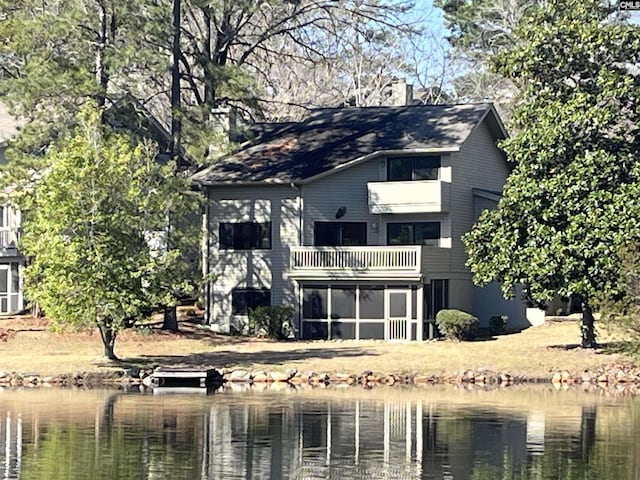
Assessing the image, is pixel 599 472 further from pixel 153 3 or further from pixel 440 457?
pixel 153 3

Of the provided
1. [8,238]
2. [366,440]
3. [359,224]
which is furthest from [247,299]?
[366,440]

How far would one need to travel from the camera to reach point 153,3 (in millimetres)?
52438

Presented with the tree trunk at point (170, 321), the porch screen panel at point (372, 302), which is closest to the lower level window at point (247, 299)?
the tree trunk at point (170, 321)

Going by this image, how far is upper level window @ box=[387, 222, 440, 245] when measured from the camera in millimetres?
53281

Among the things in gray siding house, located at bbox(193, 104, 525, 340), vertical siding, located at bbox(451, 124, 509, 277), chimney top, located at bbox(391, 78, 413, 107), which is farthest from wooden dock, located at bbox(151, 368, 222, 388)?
chimney top, located at bbox(391, 78, 413, 107)

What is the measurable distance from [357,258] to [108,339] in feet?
38.9

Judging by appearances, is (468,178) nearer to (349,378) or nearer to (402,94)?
(402,94)

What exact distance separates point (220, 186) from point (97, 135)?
442 inches

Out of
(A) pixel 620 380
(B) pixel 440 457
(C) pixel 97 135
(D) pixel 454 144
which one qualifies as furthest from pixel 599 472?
(D) pixel 454 144

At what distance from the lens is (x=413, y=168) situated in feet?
175

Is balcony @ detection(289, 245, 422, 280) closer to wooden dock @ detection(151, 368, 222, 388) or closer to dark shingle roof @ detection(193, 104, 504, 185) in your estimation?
dark shingle roof @ detection(193, 104, 504, 185)

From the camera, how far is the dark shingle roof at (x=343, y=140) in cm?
5366

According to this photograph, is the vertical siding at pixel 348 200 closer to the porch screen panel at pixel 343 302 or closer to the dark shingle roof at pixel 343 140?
the dark shingle roof at pixel 343 140

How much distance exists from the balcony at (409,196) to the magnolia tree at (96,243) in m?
11.4
